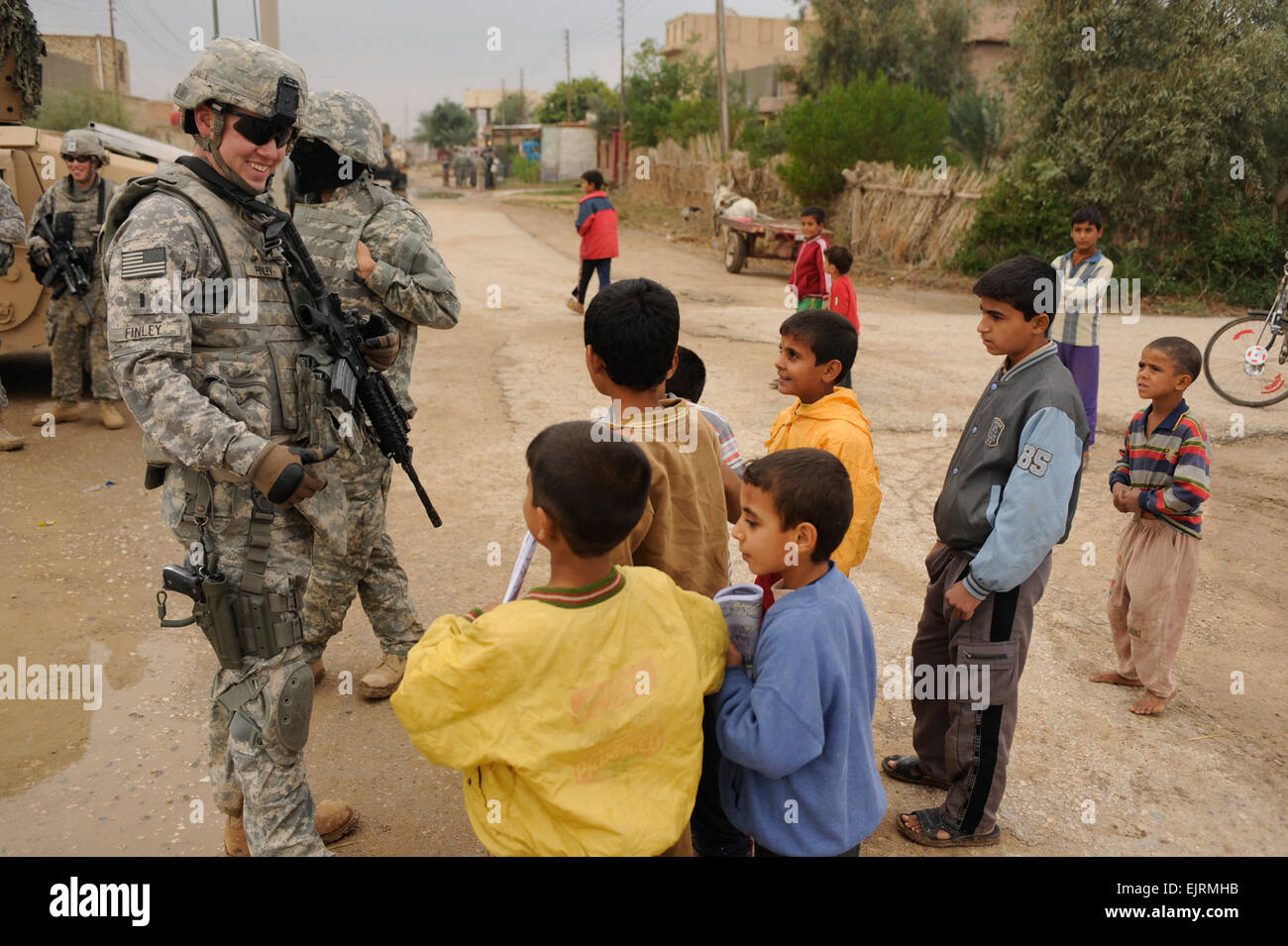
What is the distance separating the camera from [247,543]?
8.25 feet

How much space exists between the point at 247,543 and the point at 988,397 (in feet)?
7.01

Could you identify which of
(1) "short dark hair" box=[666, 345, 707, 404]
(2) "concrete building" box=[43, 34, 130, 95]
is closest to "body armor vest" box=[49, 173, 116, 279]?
(1) "short dark hair" box=[666, 345, 707, 404]

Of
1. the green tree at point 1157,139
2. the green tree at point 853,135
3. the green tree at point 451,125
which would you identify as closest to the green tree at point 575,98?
the green tree at point 451,125

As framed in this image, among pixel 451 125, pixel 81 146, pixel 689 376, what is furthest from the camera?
pixel 451 125

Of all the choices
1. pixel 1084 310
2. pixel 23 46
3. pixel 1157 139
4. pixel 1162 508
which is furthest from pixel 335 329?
pixel 1157 139

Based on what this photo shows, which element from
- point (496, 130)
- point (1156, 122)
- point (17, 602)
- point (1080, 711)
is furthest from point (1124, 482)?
point (496, 130)

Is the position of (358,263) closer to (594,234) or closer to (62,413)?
(62,413)

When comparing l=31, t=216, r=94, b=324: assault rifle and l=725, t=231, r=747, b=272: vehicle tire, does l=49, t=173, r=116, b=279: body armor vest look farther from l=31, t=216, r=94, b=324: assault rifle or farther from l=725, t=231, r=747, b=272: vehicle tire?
l=725, t=231, r=747, b=272: vehicle tire

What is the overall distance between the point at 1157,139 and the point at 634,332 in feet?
A: 48.7

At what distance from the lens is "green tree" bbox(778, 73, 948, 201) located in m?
17.6

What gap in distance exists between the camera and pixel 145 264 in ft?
7.64

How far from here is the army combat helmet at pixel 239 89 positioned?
2.40 m

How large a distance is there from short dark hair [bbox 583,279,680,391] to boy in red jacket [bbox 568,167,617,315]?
27.7ft

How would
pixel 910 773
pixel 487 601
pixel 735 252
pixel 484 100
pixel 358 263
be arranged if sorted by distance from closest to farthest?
pixel 910 773
pixel 358 263
pixel 487 601
pixel 735 252
pixel 484 100
